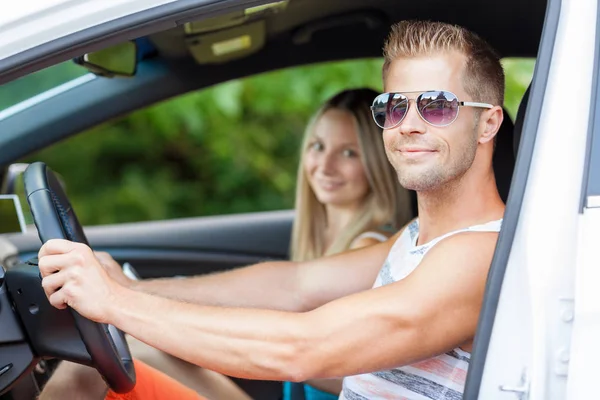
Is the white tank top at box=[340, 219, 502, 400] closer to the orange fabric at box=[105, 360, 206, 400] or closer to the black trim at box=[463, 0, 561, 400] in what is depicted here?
the black trim at box=[463, 0, 561, 400]

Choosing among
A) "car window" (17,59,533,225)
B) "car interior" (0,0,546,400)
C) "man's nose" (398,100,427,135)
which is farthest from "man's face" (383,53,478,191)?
"car window" (17,59,533,225)

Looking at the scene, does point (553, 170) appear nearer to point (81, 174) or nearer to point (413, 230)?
point (413, 230)

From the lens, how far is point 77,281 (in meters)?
1.61

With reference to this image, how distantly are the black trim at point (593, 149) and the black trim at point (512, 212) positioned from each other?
0.26 feet

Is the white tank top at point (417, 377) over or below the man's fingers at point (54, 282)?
below

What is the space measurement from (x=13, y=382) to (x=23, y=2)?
2.44 feet

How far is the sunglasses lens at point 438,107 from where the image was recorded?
176 cm

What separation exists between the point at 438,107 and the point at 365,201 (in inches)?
52.1

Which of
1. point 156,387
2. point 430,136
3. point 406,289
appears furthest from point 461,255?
point 156,387

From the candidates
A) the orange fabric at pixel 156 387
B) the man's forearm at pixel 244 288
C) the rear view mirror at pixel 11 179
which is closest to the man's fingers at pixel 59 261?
the orange fabric at pixel 156 387

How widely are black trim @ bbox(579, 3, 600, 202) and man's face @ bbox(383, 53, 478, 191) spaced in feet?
1.14

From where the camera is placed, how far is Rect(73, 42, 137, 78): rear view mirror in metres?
2.28

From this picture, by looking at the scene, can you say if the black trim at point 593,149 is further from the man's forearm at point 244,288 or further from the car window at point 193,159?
the car window at point 193,159

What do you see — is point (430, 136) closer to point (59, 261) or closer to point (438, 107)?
point (438, 107)
